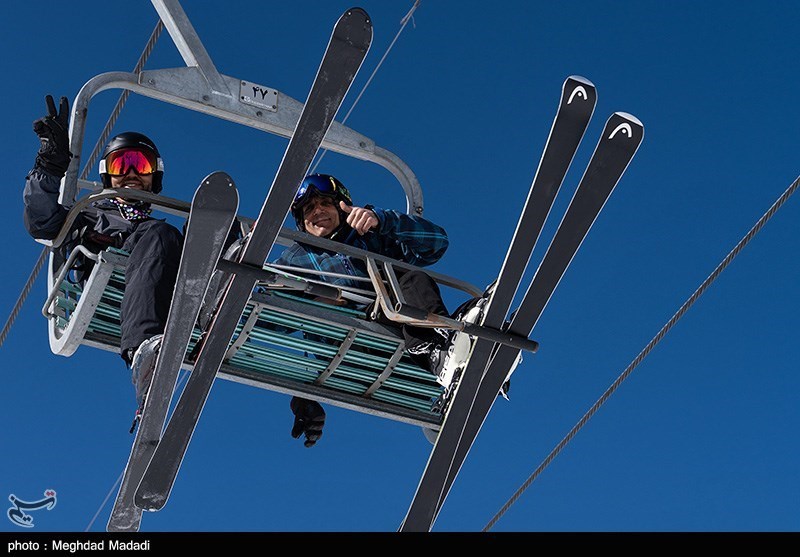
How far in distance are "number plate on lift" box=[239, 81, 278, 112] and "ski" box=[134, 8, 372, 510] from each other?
79.1 inches

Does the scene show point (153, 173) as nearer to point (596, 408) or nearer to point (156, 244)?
point (156, 244)

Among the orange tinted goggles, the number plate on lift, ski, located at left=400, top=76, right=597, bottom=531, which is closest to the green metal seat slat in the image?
ski, located at left=400, top=76, right=597, bottom=531

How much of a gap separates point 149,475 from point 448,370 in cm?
155

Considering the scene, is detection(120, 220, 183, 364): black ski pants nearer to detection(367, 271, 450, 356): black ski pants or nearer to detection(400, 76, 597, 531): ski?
detection(367, 271, 450, 356): black ski pants

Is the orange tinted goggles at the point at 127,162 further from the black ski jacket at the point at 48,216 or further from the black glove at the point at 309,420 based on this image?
the black glove at the point at 309,420

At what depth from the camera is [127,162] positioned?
8.68 meters

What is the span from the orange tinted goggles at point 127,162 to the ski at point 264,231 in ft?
6.24

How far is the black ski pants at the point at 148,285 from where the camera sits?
23.7 ft

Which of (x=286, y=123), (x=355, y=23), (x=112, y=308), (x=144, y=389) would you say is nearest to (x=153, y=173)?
(x=286, y=123)

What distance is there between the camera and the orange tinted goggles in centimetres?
867

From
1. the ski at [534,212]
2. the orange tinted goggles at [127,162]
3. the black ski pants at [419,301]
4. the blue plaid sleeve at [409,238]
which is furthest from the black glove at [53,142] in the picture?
the ski at [534,212]

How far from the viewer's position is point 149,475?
7.09 m
